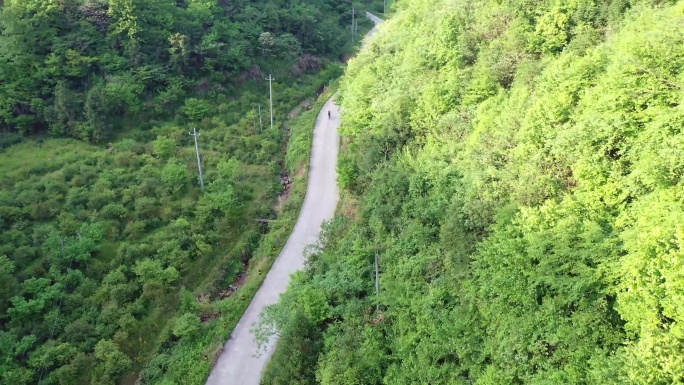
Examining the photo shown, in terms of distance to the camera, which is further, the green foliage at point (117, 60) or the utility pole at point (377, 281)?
the green foliage at point (117, 60)

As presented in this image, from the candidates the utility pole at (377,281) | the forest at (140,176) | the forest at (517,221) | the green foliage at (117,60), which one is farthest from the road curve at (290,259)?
the green foliage at (117,60)

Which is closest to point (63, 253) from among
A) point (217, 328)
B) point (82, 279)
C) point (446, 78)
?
point (82, 279)

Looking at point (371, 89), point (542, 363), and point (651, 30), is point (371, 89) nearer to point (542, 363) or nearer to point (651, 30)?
point (651, 30)

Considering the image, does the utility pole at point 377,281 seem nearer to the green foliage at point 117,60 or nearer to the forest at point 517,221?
the forest at point 517,221

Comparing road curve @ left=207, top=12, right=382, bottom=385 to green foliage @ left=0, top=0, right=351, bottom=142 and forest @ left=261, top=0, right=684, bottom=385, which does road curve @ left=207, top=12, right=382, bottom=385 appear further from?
green foliage @ left=0, top=0, right=351, bottom=142

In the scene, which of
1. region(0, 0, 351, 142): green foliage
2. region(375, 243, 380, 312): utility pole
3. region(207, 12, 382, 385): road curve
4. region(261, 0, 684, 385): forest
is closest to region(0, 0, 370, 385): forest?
region(0, 0, 351, 142): green foliage

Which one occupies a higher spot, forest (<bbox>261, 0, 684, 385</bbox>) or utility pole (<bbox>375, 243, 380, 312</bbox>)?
forest (<bbox>261, 0, 684, 385</bbox>)
